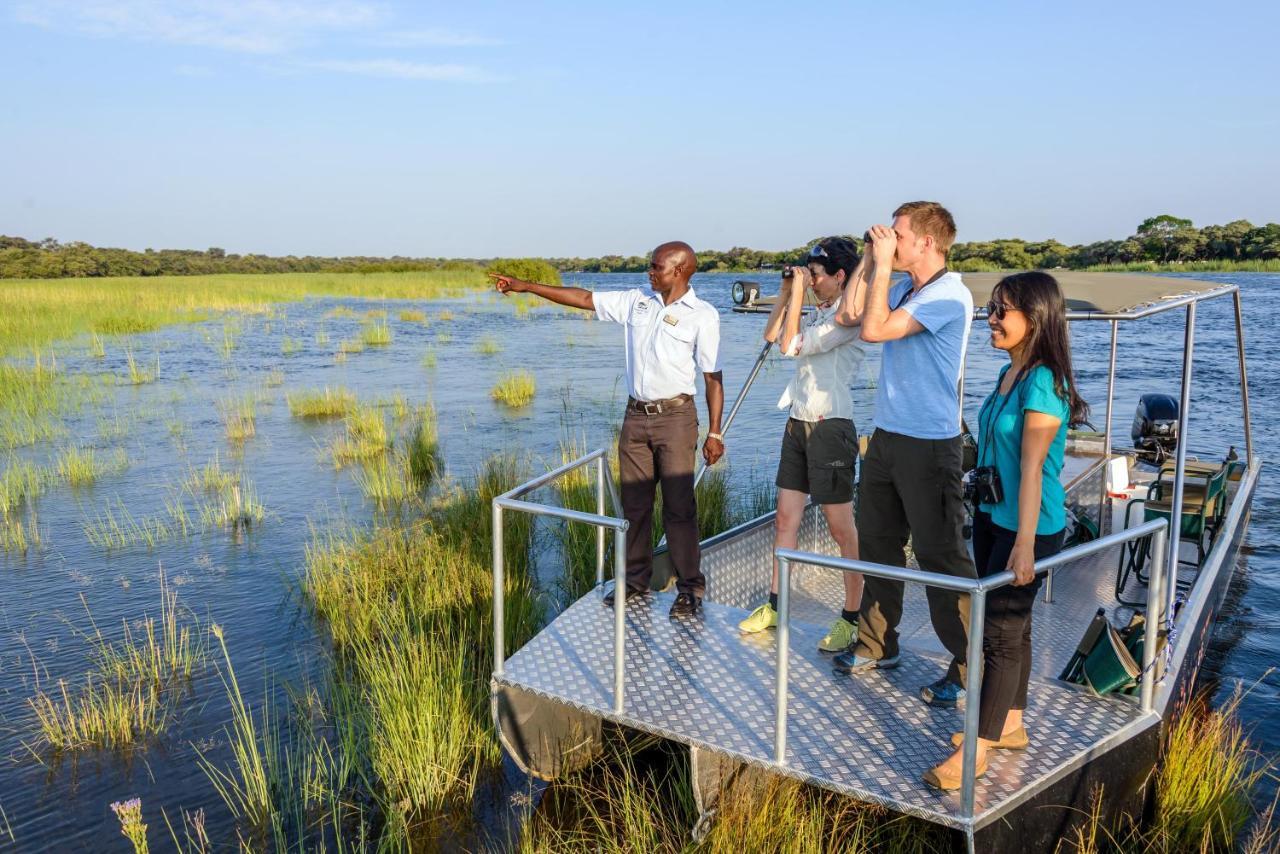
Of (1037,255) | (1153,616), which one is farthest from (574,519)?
(1037,255)

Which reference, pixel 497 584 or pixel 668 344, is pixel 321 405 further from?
pixel 497 584

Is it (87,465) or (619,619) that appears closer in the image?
(619,619)

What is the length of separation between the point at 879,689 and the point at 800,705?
365 millimetres

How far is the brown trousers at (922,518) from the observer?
150 inches

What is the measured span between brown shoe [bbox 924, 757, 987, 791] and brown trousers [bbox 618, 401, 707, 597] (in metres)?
1.79

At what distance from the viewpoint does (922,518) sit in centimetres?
391

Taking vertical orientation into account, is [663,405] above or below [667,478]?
above

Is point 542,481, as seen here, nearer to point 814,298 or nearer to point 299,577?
point 814,298

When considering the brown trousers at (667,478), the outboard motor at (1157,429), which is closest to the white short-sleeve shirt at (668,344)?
the brown trousers at (667,478)

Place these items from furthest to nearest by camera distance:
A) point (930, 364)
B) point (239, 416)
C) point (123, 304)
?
1. point (123, 304)
2. point (239, 416)
3. point (930, 364)

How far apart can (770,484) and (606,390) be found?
8.08m

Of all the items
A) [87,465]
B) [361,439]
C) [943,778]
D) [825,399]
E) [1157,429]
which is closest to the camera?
[943,778]

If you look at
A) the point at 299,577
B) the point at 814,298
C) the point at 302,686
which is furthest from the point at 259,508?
the point at 814,298

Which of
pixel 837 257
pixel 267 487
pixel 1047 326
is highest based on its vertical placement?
pixel 837 257
